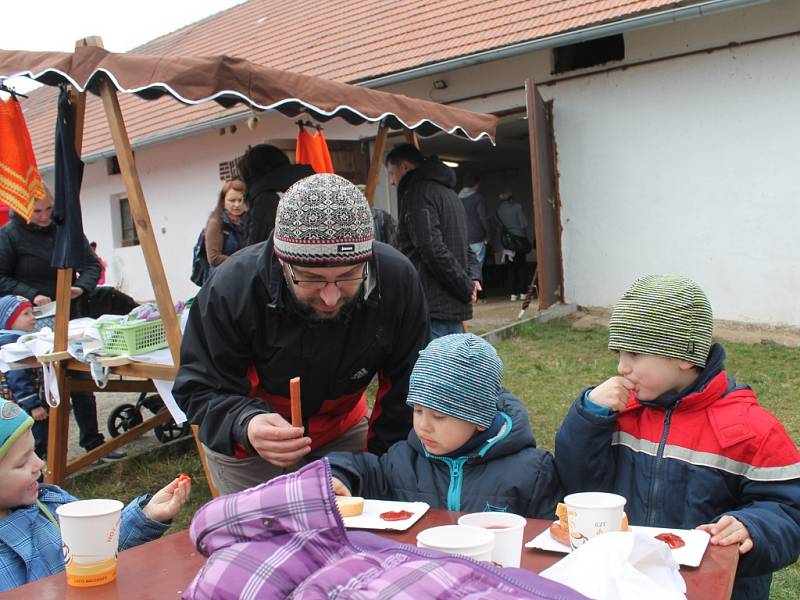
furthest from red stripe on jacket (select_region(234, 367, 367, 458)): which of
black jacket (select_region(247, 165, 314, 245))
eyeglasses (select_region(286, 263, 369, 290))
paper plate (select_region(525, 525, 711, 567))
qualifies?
black jacket (select_region(247, 165, 314, 245))

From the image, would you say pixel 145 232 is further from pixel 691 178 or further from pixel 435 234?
pixel 691 178

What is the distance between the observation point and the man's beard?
2.38 m

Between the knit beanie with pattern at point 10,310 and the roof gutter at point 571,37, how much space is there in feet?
18.0

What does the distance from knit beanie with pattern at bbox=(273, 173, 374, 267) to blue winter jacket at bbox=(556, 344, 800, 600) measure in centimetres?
75

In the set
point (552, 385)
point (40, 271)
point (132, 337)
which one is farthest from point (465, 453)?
point (40, 271)

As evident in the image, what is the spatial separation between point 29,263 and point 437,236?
2722 mm

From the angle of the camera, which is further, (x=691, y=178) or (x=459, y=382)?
(x=691, y=178)

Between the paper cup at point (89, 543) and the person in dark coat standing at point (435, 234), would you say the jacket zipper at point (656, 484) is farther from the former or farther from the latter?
the person in dark coat standing at point (435, 234)

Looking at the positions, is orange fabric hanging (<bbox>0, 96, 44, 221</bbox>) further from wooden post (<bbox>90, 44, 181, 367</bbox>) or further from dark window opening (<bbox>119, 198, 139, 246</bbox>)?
dark window opening (<bbox>119, 198, 139, 246</bbox>)

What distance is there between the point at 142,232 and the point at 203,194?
931 centimetres

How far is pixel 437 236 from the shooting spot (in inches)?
209

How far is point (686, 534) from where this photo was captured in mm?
1600

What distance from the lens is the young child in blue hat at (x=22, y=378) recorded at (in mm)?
4742

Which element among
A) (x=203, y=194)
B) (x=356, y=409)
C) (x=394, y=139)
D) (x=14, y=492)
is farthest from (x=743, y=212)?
(x=203, y=194)
